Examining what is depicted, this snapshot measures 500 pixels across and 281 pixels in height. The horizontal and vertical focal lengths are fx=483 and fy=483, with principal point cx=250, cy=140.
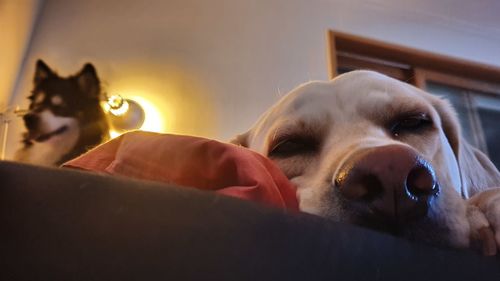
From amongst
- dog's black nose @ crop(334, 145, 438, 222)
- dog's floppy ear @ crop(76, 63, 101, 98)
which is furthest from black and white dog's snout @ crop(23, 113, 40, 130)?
dog's black nose @ crop(334, 145, 438, 222)

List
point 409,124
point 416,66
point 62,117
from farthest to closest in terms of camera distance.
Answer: point 416,66
point 62,117
point 409,124

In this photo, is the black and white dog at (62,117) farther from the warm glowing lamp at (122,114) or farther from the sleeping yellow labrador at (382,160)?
the sleeping yellow labrador at (382,160)

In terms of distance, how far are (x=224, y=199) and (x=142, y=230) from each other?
0.24 feet

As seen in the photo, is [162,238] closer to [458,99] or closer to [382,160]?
[382,160]

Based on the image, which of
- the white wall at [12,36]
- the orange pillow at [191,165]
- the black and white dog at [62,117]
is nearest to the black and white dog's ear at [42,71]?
the black and white dog at [62,117]

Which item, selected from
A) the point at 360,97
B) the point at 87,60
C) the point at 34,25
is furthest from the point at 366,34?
the point at 360,97

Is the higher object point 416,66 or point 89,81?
point 89,81

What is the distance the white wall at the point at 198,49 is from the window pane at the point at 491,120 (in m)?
0.86

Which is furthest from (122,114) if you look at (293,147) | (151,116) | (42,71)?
(293,147)

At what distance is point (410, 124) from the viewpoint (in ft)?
3.57

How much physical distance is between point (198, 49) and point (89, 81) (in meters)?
0.65

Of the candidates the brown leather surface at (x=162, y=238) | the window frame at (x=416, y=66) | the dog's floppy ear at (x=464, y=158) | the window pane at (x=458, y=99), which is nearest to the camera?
the brown leather surface at (x=162, y=238)

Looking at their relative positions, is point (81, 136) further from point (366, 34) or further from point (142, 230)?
point (142, 230)

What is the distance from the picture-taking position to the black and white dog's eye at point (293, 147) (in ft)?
3.53
